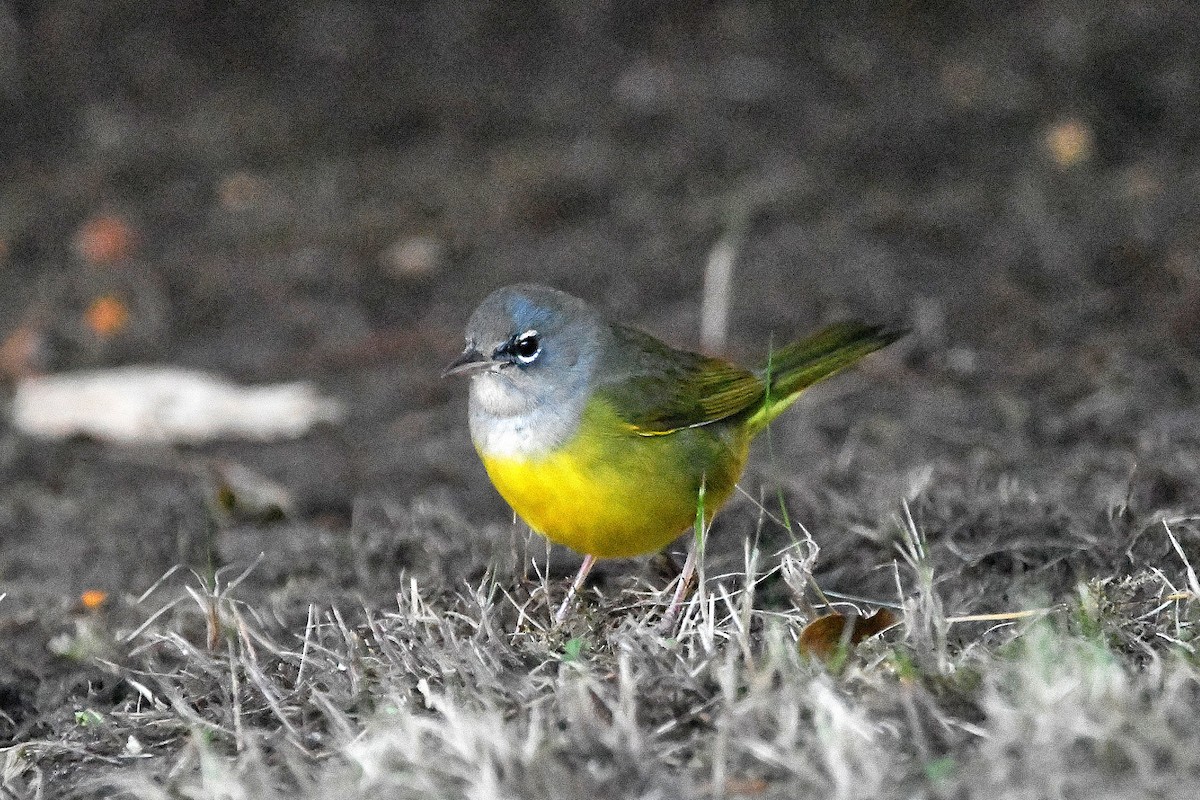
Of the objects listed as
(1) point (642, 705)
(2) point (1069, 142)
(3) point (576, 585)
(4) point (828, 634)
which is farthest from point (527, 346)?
(2) point (1069, 142)

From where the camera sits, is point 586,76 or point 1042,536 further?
point 586,76

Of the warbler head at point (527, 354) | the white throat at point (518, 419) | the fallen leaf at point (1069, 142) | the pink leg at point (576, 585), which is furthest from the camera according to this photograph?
the fallen leaf at point (1069, 142)

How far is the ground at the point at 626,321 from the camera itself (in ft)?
10.7

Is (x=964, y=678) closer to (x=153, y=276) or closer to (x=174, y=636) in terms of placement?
(x=174, y=636)

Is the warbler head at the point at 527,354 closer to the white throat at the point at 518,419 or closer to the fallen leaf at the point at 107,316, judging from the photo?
the white throat at the point at 518,419

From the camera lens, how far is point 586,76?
8344mm

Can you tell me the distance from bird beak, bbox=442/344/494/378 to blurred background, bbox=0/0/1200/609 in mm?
820

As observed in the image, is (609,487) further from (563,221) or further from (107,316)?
(107,316)

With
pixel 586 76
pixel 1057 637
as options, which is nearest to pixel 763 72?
pixel 586 76

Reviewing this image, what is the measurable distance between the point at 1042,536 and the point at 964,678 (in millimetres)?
1393

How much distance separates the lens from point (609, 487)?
14.6 ft

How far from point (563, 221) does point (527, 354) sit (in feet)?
10.3

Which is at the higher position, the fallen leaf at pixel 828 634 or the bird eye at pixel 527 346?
the bird eye at pixel 527 346

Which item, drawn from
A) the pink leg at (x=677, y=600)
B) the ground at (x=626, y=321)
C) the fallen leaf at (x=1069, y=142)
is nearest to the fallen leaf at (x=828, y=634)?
the ground at (x=626, y=321)
